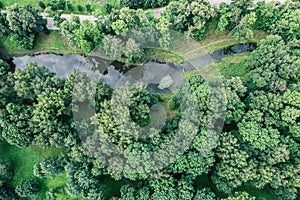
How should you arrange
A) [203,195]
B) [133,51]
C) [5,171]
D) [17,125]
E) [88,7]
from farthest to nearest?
[88,7], [133,51], [5,171], [17,125], [203,195]

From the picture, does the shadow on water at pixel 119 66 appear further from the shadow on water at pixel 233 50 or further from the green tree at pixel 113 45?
the green tree at pixel 113 45

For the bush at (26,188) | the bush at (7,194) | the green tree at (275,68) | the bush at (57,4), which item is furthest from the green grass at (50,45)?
the green tree at (275,68)

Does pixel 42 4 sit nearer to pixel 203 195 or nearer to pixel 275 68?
pixel 275 68

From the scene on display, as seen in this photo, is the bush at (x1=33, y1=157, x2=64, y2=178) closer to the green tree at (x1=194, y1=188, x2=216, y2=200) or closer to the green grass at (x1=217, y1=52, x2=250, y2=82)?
the green tree at (x1=194, y1=188, x2=216, y2=200)

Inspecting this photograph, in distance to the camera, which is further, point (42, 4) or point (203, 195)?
point (42, 4)

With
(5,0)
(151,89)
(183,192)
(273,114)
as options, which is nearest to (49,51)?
(5,0)

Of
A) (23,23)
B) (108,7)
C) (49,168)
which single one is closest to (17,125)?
(49,168)

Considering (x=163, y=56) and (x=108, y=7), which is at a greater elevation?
(x=108, y=7)

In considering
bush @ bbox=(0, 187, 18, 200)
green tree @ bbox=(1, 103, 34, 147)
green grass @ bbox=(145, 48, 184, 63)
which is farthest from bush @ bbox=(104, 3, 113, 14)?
bush @ bbox=(0, 187, 18, 200)
